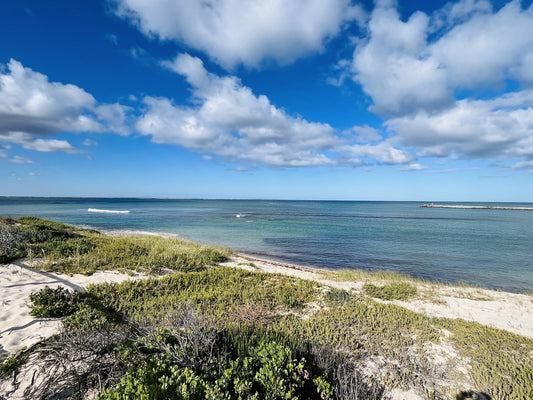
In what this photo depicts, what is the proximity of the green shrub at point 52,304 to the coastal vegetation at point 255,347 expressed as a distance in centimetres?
3

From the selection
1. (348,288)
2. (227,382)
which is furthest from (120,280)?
(348,288)

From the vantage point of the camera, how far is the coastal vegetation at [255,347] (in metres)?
4.05

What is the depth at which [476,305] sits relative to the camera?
1076 centimetres

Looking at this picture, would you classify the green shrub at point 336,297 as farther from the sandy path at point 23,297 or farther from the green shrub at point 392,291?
the sandy path at point 23,297

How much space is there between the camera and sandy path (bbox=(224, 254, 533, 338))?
9125mm

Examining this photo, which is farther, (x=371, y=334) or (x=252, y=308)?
(x=252, y=308)

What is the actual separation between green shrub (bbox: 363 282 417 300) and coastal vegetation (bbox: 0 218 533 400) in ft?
0.32

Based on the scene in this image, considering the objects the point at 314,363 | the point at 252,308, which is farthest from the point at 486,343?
the point at 252,308

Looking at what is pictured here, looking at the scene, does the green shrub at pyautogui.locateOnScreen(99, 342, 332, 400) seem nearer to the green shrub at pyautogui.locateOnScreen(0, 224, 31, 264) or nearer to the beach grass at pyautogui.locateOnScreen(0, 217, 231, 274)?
the beach grass at pyautogui.locateOnScreen(0, 217, 231, 274)

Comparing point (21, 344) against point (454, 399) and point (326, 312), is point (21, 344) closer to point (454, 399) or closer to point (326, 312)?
point (326, 312)

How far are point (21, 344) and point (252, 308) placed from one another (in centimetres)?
570

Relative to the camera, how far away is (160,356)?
4512 millimetres

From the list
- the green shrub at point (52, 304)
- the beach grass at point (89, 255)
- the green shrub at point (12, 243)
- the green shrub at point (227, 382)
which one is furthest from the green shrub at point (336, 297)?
the green shrub at point (12, 243)

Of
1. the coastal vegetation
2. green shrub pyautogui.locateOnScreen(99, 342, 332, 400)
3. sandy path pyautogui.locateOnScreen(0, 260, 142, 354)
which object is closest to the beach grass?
sandy path pyautogui.locateOnScreen(0, 260, 142, 354)
